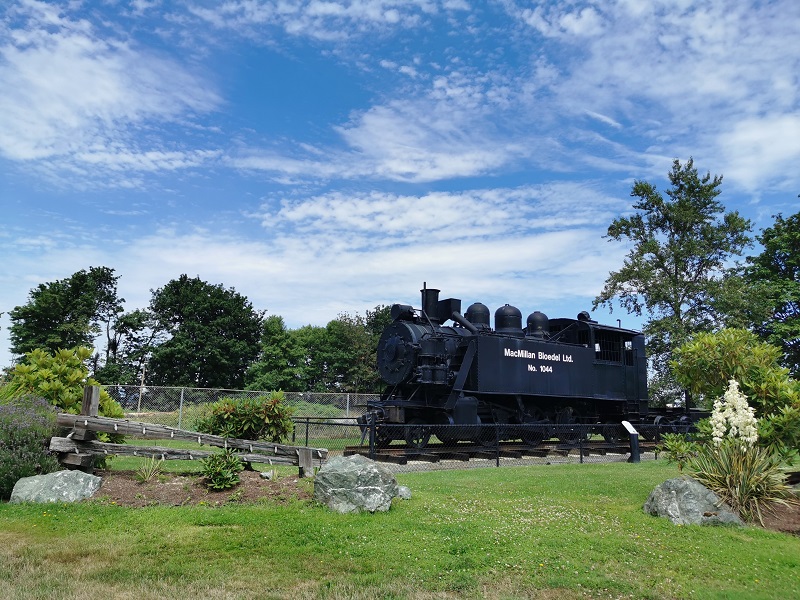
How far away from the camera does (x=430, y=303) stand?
66.6 feet

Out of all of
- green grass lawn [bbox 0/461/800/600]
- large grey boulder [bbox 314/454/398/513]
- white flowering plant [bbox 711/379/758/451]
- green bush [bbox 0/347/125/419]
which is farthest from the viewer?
green bush [bbox 0/347/125/419]

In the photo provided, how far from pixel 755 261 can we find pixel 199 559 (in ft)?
138

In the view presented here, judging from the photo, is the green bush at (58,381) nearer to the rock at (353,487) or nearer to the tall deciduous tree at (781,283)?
the rock at (353,487)

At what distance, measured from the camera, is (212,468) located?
10047mm

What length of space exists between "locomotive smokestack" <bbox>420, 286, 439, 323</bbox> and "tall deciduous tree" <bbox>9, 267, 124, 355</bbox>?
3198cm

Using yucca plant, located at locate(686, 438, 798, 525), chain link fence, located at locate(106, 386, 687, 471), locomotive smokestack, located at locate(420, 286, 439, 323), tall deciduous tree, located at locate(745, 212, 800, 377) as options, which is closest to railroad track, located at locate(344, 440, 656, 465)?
chain link fence, located at locate(106, 386, 687, 471)

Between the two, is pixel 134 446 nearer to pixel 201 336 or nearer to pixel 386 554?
pixel 386 554

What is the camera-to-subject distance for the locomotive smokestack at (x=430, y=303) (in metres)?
20.2

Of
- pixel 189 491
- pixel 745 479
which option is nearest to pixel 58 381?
pixel 189 491

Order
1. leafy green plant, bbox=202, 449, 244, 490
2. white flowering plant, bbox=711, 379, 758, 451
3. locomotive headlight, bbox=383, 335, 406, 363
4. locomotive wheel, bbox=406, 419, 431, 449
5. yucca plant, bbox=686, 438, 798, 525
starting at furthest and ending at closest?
locomotive headlight, bbox=383, 335, 406, 363 < locomotive wheel, bbox=406, 419, 431, 449 < leafy green plant, bbox=202, 449, 244, 490 < white flowering plant, bbox=711, 379, 758, 451 < yucca plant, bbox=686, 438, 798, 525

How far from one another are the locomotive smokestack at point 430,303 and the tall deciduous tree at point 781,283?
23.9m

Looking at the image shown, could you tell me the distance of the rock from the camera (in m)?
8.96

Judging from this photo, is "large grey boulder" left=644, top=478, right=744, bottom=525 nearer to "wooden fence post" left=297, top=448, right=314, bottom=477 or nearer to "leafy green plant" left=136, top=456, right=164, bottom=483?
"wooden fence post" left=297, top=448, right=314, bottom=477

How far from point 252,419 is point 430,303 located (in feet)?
24.7
